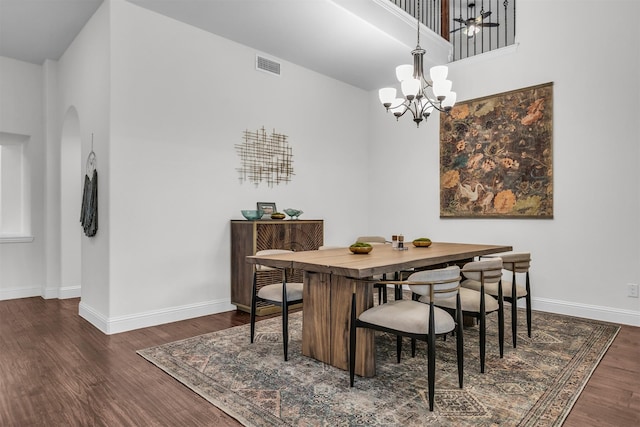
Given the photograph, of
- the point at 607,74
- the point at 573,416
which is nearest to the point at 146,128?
the point at 573,416

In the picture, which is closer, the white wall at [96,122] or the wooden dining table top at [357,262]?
the wooden dining table top at [357,262]

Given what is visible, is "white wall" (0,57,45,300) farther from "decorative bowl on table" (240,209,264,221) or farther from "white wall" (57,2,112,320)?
"decorative bowl on table" (240,209,264,221)

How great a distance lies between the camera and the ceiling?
12.5ft

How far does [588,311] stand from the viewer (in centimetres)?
409

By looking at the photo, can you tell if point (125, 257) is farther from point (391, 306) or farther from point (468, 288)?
point (468, 288)

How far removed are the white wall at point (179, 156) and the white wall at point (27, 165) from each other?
2503mm

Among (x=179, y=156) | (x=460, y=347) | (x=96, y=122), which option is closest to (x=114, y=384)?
(x=460, y=347)

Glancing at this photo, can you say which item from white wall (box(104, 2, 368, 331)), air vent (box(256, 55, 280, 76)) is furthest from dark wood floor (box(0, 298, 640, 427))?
air vent (box(256, 55, 280, 76))

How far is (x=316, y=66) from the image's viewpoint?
5.35 m

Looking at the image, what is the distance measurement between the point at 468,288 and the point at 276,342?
5.40ft

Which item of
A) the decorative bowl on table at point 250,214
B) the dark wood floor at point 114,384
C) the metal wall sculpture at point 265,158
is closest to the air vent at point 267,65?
the metal wall sculpture at point 265,158

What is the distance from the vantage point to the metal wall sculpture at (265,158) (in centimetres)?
469

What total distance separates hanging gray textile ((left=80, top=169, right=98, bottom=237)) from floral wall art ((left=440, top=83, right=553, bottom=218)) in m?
4.16

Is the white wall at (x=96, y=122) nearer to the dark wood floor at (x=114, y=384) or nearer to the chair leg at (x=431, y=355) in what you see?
the dark wood floor at (x=114, y=384)
